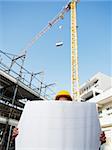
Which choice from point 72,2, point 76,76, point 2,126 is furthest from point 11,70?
point 72,2

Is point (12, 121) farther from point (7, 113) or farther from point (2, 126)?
point (2, 126)

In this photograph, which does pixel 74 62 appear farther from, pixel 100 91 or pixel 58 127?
pixel 58 127

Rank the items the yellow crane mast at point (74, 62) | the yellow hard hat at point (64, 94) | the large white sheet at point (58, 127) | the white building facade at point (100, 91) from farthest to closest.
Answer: the yellow crane mast at point (74, 62)
the white building facade at point (100, 91)
the yellow hard hat at point (64, 94)
the large white sheet at point (58, 127)

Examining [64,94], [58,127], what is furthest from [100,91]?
[58,127]

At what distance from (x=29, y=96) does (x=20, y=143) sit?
1301 cm

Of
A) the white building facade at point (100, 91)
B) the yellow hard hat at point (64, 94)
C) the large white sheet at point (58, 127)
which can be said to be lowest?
the large white sheet at point (58, 127)

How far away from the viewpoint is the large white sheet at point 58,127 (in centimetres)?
116

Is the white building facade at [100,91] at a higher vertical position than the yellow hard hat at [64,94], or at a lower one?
higher

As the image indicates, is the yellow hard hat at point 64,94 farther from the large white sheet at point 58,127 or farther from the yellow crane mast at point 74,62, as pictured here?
the yellow crane mast at point 74,62

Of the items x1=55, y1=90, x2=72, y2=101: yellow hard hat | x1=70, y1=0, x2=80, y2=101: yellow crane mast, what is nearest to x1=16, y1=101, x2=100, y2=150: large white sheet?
x1=55, y1=90, x2=72, y2=101: yellow hard hat

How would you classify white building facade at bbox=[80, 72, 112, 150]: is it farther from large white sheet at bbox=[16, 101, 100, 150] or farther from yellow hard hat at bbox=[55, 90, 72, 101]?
large white sheet at bbox=[16, 101, 100, 150]

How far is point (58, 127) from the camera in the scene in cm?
118

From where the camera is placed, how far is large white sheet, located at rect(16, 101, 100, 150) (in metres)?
1.16

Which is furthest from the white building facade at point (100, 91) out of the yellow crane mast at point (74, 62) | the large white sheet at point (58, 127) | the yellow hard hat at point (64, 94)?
the large white sheet at point (58, 127)
